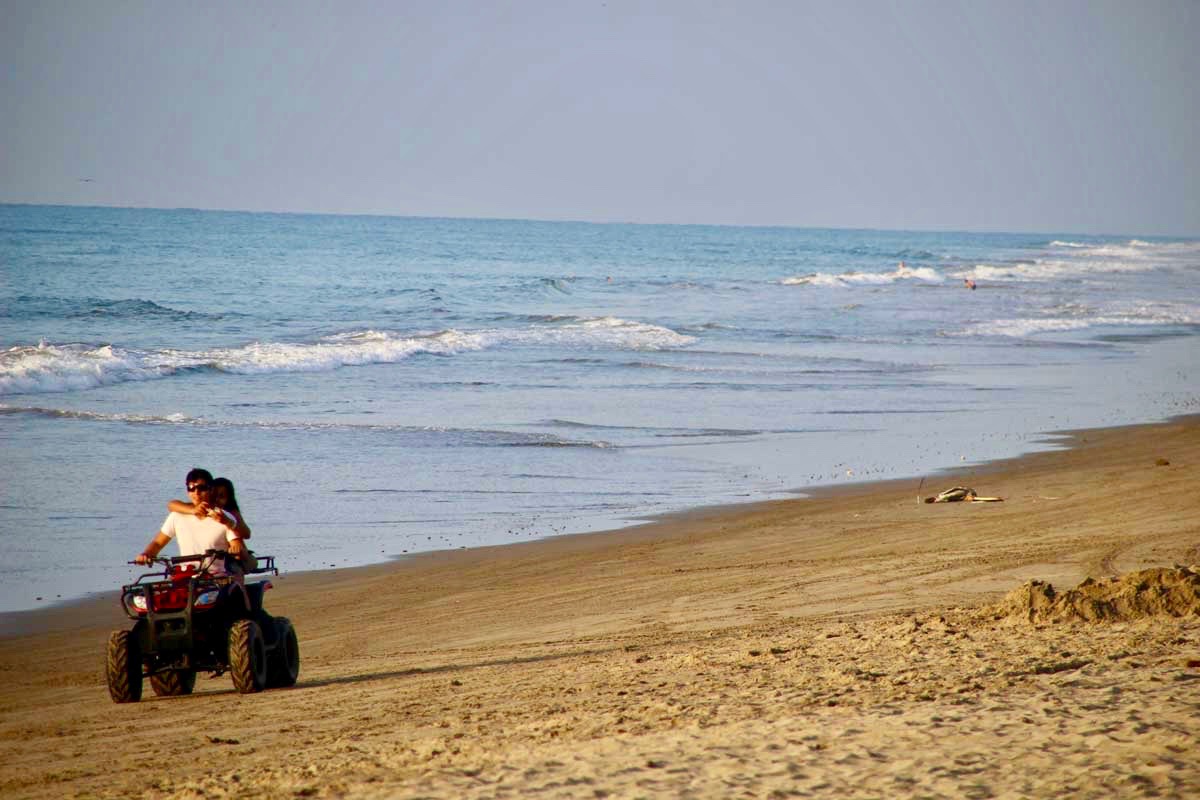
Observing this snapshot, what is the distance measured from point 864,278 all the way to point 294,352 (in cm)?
4762

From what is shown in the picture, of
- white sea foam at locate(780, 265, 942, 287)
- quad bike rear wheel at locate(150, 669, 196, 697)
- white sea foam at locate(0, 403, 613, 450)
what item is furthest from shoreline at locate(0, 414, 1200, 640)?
white sea foam at locate(780, 265, 942, 287)

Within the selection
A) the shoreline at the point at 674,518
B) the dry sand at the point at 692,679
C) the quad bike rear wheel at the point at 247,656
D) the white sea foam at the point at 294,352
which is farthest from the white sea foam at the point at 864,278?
the quad bike rear wheel at the point at 247,656

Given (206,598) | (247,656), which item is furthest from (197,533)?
(247,656)

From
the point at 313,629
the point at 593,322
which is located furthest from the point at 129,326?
the point at 313,629

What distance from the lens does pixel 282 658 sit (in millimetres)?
7109

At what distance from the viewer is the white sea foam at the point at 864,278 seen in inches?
2566

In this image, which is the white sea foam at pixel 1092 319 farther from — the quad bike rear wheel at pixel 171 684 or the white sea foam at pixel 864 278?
the quad bike rear wheel at pixel 171 684

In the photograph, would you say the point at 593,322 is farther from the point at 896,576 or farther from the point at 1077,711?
the point at 1077,711

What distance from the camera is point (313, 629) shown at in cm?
876

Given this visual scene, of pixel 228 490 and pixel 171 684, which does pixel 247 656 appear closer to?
pixel 171 684

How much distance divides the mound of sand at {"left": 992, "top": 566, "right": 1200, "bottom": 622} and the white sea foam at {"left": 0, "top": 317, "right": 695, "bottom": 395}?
747 inches

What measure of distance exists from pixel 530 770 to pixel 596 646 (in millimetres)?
2747

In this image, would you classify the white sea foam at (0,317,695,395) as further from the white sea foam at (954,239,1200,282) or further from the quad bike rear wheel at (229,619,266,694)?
the white sea foam at (954,239,1200,282)

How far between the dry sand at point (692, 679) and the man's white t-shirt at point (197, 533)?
0.87 meters
